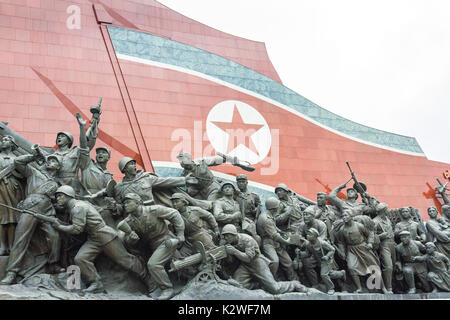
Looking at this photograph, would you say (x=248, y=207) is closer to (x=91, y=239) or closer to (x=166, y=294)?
(x=166, y=294)

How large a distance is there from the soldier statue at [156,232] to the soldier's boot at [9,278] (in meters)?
1.47

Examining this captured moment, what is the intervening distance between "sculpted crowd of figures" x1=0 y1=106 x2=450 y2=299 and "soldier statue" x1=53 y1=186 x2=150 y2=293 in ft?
0.04

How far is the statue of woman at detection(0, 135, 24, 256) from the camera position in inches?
309

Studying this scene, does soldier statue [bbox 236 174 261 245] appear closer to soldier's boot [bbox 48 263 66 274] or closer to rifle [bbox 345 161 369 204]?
rifle [bbox 345 161 369 204]

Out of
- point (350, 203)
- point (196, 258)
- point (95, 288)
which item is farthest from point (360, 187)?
point (95, 288)

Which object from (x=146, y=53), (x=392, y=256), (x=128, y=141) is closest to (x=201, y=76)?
(x=146, y=53)

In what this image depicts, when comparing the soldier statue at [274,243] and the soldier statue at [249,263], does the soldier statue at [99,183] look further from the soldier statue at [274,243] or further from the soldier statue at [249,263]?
the soldier statue at [274,243]

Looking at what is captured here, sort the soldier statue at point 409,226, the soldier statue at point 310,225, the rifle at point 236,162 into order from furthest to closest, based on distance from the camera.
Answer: the soldier statue at point 409,226 → the rifle at point 236,162 → the soldier statue at point 310,225

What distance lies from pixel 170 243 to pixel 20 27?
Answer: 5.05 metres

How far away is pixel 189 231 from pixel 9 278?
2.47 meters

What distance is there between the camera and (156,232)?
7.97m

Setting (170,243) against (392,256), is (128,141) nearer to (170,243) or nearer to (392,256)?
(170,243)

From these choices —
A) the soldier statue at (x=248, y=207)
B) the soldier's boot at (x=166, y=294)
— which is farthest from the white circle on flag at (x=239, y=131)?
the soldier's boot at (x=166, y=294)

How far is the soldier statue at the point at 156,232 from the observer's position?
783cm
